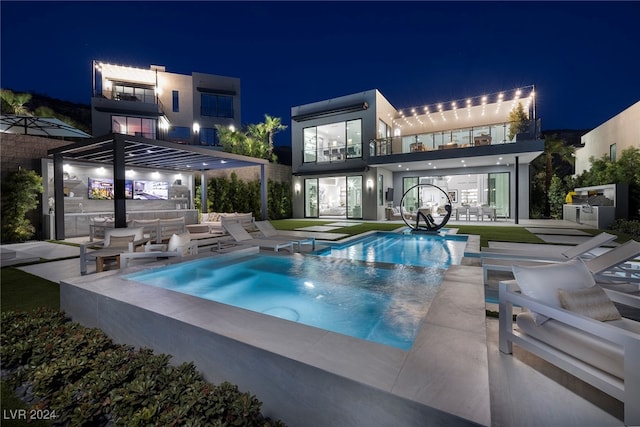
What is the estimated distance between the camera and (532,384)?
2250mm

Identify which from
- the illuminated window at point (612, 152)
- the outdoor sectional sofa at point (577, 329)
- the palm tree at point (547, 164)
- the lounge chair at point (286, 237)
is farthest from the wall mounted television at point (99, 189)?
the illuminated window at point (612, 152)

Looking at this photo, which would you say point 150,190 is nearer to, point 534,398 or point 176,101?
point 176,101

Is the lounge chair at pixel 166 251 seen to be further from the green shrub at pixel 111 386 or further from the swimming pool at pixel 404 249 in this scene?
the swimming pool at pixel 404 249

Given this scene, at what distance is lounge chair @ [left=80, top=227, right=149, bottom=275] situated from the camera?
5.74m

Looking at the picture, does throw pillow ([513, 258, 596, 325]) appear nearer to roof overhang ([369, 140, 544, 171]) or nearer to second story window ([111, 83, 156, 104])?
roof overhang ([369, 140, 544, 171])

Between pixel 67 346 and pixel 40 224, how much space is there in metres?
11.1

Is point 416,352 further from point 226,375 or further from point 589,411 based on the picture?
point 226,375

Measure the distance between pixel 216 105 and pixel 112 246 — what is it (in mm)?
23190

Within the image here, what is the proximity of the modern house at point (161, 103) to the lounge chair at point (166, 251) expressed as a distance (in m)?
19.4

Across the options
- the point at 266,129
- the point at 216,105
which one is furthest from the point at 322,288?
the point at 216,105

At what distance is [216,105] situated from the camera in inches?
1053

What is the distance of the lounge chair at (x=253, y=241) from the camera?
729cm

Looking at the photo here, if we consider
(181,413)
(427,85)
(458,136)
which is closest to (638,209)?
(458,136)

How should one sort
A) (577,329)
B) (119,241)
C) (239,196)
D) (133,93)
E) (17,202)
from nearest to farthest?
(577,329), (119,241), (17,202), (239,196), (133,93)
